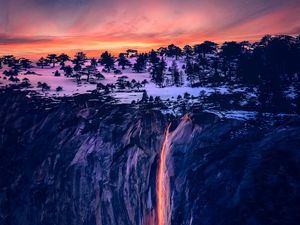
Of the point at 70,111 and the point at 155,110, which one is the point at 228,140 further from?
the point at 70,111

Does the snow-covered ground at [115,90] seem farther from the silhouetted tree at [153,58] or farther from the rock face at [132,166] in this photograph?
the silhouetted tree at [153,58]

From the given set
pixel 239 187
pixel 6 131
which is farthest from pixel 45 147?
pixel 239 187

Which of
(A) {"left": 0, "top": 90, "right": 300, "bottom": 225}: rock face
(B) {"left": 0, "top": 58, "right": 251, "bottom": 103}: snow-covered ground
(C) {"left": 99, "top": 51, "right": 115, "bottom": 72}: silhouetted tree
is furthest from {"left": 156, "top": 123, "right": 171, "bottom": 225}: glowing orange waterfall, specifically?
(C) {"left": 99, "top": 51, "right": 115, "bottom": 72}: silhouetted tree

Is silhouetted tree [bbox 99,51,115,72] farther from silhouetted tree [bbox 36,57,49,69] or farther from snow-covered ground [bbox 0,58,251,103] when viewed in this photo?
silhouetted tree [bbox 36,57,49,69]

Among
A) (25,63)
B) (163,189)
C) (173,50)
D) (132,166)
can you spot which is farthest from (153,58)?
(163,189)

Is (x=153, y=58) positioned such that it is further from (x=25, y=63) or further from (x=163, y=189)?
(x=163, y=189)

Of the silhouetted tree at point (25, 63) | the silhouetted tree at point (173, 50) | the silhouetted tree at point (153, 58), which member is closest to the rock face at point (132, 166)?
the silhouetted tree at point (25, 63)
